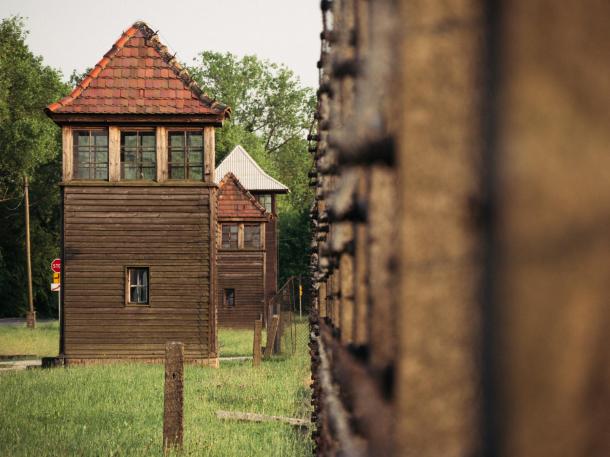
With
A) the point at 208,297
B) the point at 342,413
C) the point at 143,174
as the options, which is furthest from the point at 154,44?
the point at 342,413

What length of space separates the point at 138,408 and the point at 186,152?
322 inches

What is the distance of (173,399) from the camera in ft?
A: 28.4

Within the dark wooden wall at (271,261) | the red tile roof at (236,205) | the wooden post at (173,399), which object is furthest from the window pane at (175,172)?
the dark wooden wall at (271,261)

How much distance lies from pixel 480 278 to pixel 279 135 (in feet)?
215

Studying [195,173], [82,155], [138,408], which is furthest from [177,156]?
[138,408]

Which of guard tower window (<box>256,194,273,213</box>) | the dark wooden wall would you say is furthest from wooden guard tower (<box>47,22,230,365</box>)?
guard tower window (<box>256,194,273,213</box>)

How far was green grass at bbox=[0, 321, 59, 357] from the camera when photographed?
25.1 metres

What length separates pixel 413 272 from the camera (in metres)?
0.44

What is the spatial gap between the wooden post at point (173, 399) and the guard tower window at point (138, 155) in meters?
11.0

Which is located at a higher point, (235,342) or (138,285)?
(138,285)

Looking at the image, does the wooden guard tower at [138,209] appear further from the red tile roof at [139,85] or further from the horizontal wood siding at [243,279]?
the horizontal wood siding at [243,279]

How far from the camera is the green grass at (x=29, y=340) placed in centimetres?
2513

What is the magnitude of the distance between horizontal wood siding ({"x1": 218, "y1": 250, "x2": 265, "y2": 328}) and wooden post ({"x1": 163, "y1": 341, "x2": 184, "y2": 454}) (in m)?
26.2

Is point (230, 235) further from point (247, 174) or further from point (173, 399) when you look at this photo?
point (173, 399)
